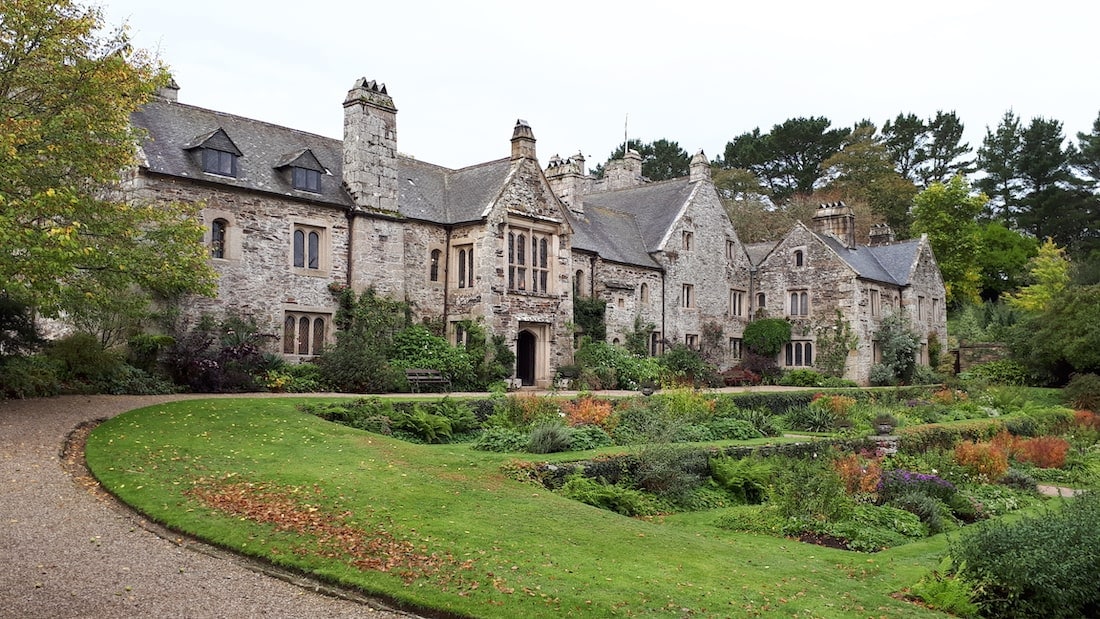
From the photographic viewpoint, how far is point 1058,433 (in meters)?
26.4

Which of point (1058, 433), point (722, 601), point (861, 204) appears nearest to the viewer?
point (722, 601)

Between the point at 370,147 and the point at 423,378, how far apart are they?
8.26 metres

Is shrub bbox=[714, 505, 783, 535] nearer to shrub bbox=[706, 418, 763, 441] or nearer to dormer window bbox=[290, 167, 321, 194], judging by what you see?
shrub bbox=[706, 418, 763, 441]

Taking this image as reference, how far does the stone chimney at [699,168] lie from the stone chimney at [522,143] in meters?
13.5

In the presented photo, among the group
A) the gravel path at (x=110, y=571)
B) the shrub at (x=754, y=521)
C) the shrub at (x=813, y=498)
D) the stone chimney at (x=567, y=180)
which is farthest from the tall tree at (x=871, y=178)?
the gravel path at (x=110, y=571)

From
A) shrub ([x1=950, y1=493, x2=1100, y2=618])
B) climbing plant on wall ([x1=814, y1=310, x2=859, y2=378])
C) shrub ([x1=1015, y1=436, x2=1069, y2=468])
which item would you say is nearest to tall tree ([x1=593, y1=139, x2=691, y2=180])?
climbing plant on wall ([x1=814, y1=310, x2=859, y2=378])

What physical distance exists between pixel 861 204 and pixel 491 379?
44380mm

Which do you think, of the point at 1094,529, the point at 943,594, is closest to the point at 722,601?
the point at 943,594

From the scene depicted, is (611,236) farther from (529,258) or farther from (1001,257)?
(1001,257)

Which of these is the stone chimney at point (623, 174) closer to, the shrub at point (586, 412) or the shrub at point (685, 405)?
the shrub at point (685, 405)

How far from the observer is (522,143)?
3091 centimetres

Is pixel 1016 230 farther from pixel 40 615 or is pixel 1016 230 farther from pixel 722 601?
pixel 40 615

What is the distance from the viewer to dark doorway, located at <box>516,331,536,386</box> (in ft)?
101

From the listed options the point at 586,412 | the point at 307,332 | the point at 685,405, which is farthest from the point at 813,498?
the point at 307,332
